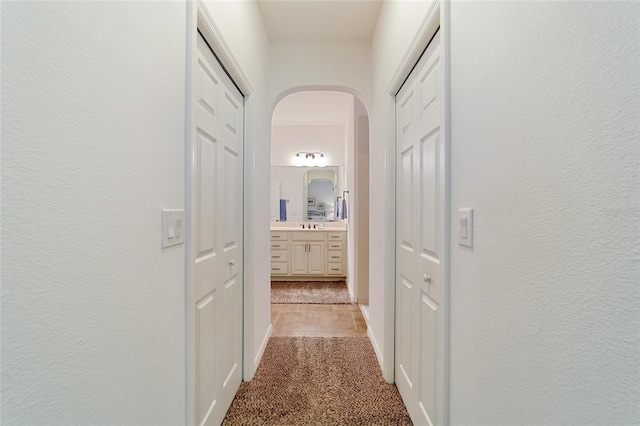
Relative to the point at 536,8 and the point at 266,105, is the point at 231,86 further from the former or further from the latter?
the point at 536,8

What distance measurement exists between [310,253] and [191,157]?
365 cm

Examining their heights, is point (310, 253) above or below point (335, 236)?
below

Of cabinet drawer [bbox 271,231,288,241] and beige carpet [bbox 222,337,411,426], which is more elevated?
cabinet drawer [bbox 271,231,288,241]

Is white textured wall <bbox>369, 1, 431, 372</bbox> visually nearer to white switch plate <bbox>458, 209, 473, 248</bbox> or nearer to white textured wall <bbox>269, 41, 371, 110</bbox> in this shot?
white textured wall <bbox>269, 41, 371, 110</bbox>

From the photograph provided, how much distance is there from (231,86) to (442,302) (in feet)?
5.12

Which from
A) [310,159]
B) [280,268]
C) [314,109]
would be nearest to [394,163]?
[314,109]

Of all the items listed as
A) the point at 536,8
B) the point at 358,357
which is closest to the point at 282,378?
the point at 358,357

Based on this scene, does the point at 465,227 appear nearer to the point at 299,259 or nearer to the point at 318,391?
the point at 318,391

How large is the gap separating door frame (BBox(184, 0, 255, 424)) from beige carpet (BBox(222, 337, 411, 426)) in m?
0.22

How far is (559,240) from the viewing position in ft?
1.88

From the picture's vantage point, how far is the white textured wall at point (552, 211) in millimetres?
460

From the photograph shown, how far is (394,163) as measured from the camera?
6.17 ft

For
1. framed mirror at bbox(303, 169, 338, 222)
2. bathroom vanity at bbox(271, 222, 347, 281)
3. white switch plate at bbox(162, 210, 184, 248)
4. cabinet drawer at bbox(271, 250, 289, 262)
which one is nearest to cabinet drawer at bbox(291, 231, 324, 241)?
bathroom vanity at bbox(271, 222, 347, 281)

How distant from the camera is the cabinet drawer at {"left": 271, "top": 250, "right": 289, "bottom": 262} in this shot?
4.57 m
